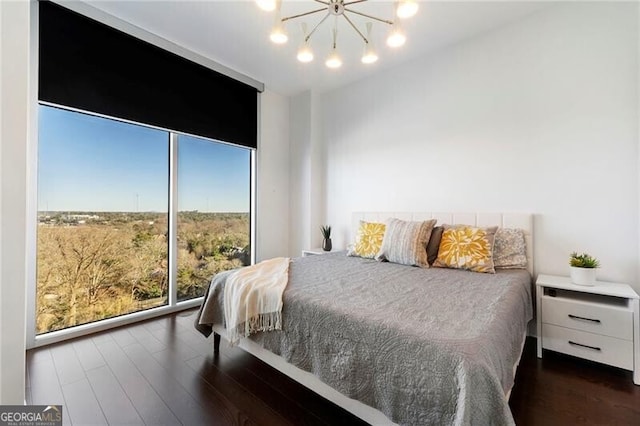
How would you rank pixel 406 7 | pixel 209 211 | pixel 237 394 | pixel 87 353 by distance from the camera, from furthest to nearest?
1. pixel 209 211
2. pixel 87 353
3. pixel 237 394
4. pixel 406 7

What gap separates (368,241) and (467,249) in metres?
0.91

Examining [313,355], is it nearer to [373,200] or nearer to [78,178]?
[373,200]

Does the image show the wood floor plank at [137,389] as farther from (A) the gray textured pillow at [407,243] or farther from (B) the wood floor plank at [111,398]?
(A) the gray textured pillow at [407,243]

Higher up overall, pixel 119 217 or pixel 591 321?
pixel 119 217

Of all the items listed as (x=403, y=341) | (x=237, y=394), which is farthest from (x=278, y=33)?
(x=237, y=394)

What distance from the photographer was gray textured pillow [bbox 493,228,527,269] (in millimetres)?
2275

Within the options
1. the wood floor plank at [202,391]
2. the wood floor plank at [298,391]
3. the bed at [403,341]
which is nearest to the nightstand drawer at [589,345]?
the bed at [403,341]

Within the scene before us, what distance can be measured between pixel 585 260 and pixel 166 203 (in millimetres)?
3842

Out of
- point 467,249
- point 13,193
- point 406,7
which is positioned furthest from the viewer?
point 467,249

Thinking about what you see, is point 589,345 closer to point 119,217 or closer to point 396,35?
point 396,35

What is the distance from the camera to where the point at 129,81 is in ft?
8.47

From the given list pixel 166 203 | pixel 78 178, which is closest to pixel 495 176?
pixel 166 203

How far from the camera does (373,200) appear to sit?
3447 millimetres

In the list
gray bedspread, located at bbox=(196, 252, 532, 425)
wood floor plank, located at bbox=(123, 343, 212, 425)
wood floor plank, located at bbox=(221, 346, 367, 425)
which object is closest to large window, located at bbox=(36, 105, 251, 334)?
wood floor plank, located at bbox=(123, 343, 212, 425)
